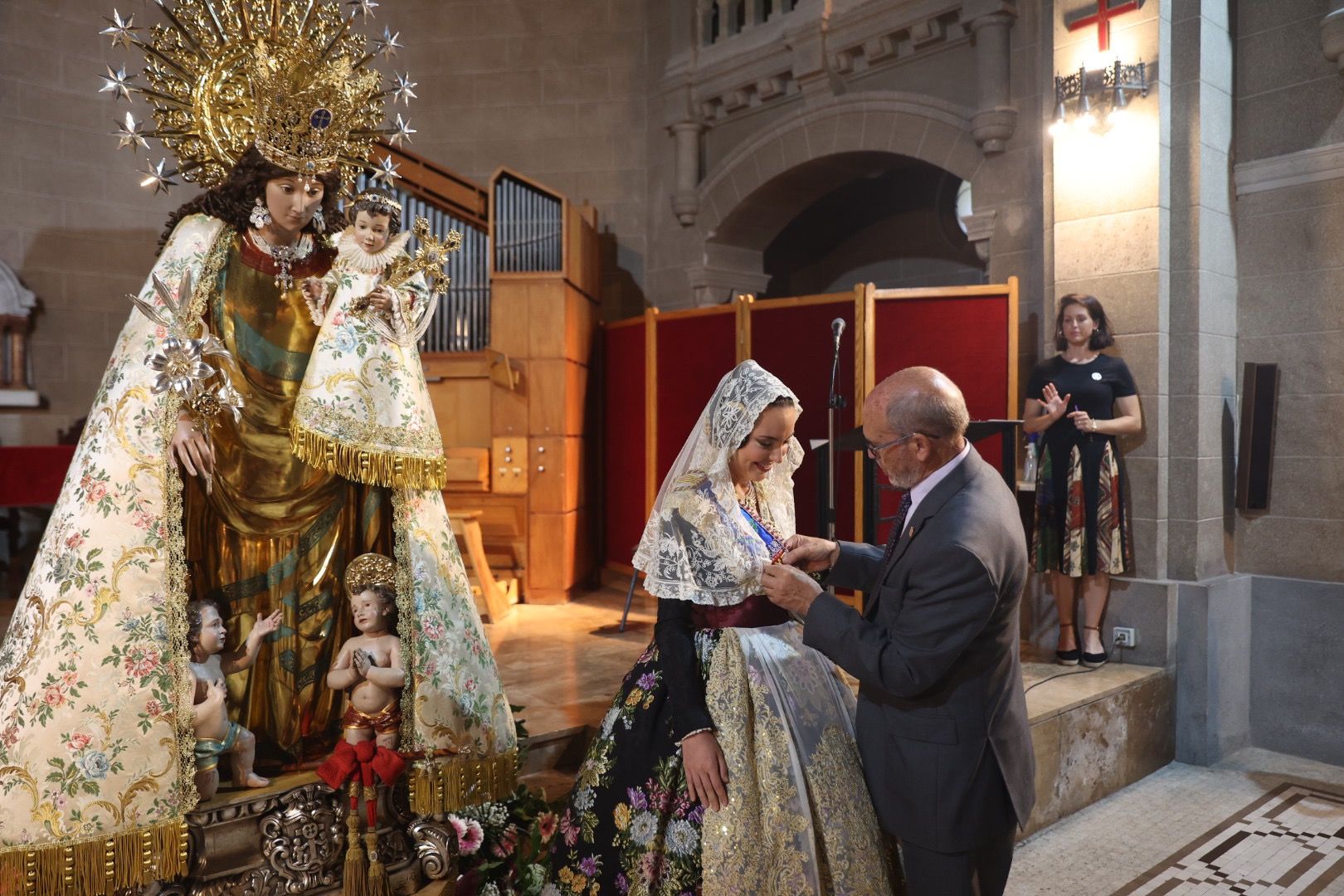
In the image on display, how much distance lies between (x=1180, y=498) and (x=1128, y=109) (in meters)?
1.83

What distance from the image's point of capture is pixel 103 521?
2.46 meters

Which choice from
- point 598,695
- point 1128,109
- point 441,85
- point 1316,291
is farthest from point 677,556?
point 441,85

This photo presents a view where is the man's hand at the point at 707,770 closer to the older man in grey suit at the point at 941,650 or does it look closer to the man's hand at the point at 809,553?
the older man in grey suit at the point at 941,650

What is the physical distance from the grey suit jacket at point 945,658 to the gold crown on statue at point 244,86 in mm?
1923

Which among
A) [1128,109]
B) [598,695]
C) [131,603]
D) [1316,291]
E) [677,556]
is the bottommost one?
[598,695]

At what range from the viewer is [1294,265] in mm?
4641

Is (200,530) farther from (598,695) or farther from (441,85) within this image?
(441,85)

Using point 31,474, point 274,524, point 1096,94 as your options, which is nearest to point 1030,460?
point 1096,94

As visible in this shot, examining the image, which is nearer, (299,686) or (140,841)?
(140,841)

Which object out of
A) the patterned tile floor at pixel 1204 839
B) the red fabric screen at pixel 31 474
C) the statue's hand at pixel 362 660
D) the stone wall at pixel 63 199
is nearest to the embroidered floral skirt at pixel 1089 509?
the patterned tile floor at pixel 1204 839

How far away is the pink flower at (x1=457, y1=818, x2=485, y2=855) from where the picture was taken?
2.74m

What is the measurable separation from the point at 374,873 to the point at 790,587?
1377mm

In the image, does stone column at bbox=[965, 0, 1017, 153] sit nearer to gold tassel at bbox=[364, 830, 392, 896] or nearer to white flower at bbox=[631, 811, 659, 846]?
white flower at bbox=[631, 811, 659, 846]

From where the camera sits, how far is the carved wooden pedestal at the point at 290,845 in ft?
8.17
